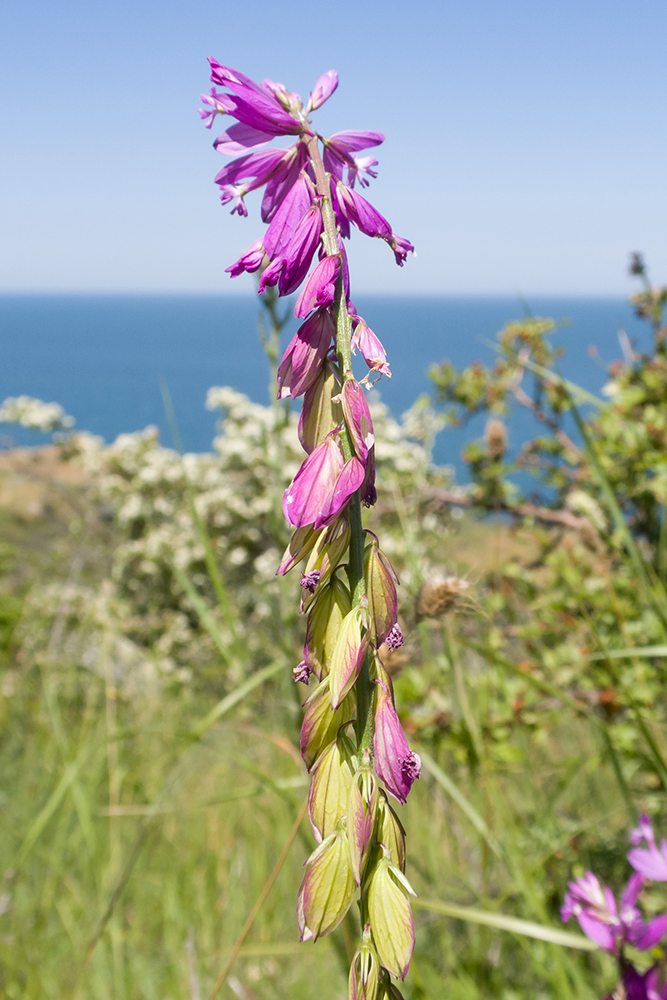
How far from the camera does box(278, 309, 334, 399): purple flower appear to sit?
2.54 ft

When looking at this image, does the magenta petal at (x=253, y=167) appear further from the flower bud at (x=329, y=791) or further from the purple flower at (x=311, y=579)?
the flower bud at (x=329, y=791)

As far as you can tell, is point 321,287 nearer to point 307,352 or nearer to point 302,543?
point 307,352

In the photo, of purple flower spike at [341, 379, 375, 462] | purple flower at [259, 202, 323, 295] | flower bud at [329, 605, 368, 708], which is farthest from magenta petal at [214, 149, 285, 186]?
flower bud at [329, 605, 368, 708]

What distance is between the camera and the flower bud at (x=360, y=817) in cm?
68

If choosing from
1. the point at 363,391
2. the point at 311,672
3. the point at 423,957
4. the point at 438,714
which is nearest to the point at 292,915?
the point at 423,957

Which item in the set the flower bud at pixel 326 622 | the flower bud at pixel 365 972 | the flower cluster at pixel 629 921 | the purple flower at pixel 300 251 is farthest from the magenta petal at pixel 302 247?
the flower cluster at pixel 629 921

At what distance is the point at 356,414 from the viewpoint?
2.37 feet

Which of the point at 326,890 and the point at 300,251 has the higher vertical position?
the point at 300,251

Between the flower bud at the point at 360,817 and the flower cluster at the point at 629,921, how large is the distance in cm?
56

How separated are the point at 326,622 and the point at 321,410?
9.5 inches

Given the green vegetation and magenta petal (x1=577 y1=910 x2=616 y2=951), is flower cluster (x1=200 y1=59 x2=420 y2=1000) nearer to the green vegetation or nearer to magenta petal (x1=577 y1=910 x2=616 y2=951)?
the green vegetation

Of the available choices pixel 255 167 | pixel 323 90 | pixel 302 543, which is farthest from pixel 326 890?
pixel 323 90

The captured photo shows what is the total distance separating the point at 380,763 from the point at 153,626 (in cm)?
705

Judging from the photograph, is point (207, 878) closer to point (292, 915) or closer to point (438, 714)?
point (292, 915)
